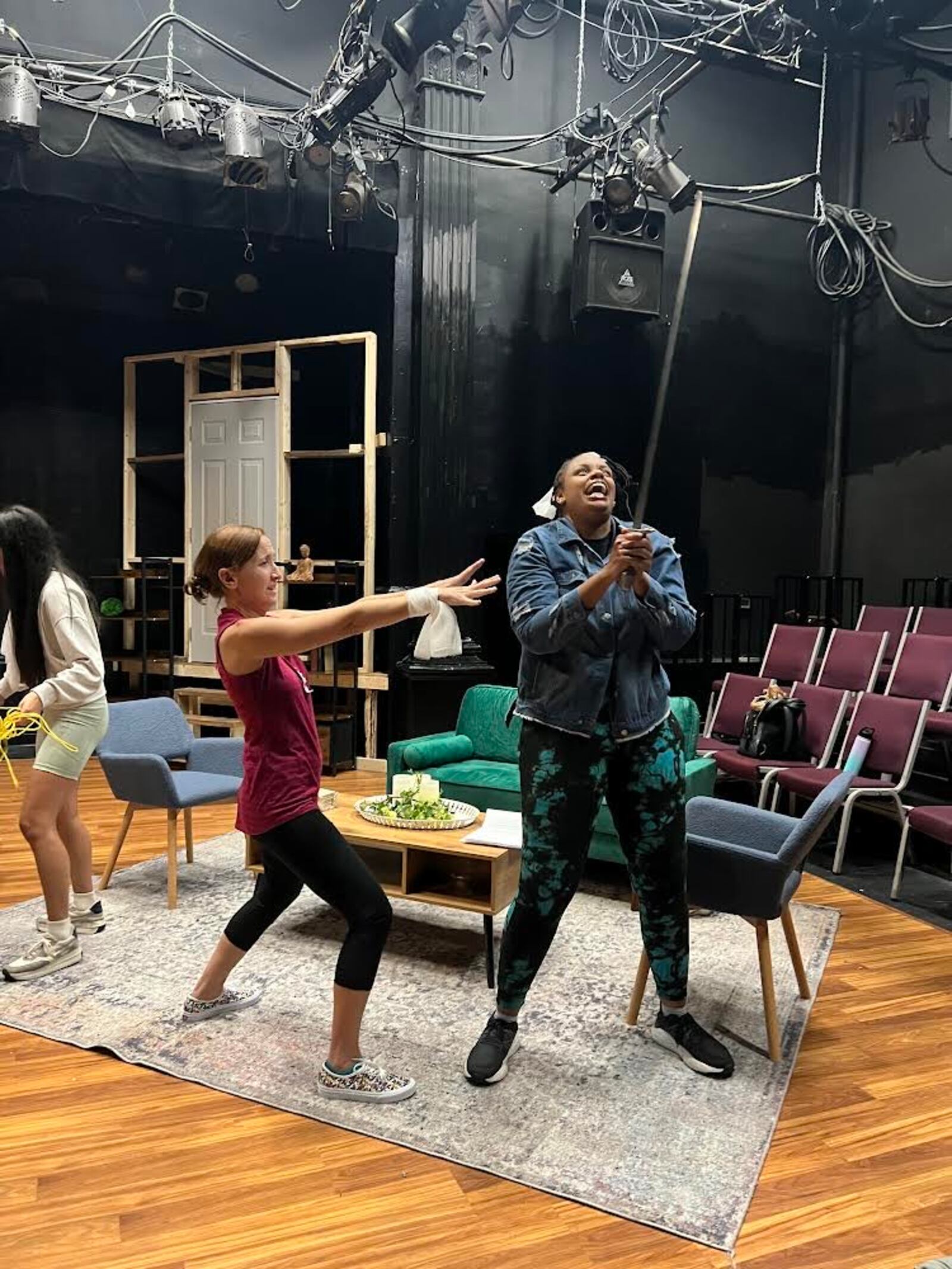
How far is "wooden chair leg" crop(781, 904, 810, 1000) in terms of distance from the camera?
3.10 m

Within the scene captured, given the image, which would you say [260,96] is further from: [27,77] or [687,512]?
[687,512]

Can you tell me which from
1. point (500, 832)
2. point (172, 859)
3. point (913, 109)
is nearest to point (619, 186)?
point (913, 109)

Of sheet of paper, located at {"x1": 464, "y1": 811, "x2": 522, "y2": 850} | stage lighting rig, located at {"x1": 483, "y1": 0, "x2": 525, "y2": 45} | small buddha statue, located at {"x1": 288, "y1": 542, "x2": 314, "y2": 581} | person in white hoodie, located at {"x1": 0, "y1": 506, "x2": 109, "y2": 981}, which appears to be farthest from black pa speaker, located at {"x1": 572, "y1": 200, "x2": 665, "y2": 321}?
person in white hoodie, located at {"x1": 0, "y1": 506, "x2": 109, "y2": 981}

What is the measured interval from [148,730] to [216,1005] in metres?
1.68

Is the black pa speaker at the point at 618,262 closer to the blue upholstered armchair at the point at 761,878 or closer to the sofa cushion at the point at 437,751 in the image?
the sofa cushion at the point at 437,751

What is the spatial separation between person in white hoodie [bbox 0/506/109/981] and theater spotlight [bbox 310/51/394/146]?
11.7 ft

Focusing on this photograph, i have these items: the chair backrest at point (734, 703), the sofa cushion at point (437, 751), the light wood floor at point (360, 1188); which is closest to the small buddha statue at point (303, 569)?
the sofa cushion at point (437, 751)

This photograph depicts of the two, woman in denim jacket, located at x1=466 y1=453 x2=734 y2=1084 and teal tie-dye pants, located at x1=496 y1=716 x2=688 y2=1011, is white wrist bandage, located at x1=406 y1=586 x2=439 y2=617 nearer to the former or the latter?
woman in denim jacket, located at x1=466 y1=453 x2=734 y2=1084

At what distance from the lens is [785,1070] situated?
2736 millimetres

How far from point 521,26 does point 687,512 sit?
3.85 metres

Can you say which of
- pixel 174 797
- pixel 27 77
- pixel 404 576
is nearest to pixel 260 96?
pixel 27 77

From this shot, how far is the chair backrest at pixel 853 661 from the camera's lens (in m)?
5.85

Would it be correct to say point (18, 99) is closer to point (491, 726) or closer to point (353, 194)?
point (353, 194)

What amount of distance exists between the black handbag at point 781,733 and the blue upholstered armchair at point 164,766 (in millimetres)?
2657
